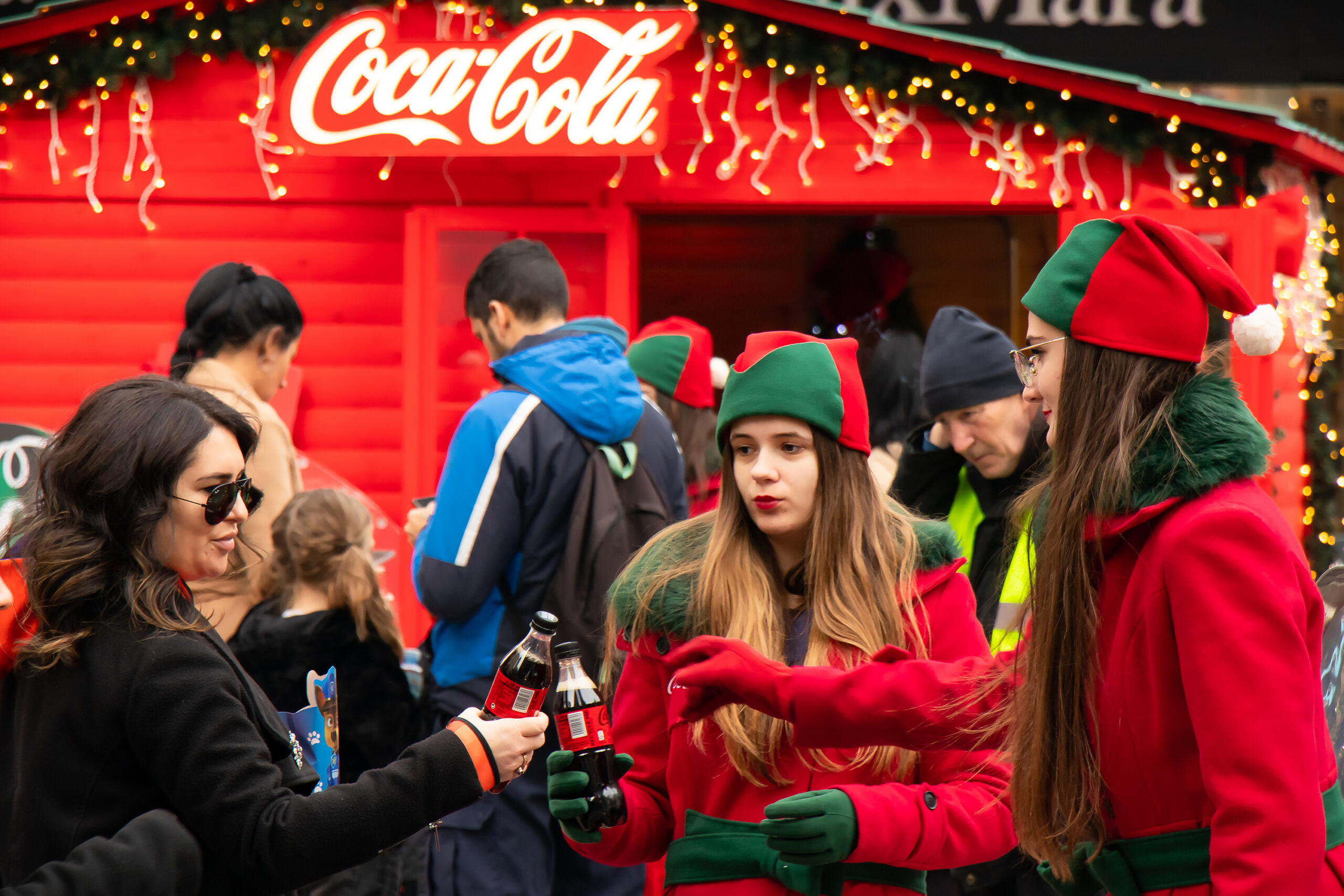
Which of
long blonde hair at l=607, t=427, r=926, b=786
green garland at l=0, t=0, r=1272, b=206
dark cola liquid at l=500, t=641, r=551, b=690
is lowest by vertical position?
dark cola liquid at l=500, t=641, r=551, b=690

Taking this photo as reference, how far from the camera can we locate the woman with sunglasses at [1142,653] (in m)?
1.79

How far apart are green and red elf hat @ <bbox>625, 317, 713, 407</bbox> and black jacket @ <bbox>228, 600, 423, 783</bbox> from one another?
180cm

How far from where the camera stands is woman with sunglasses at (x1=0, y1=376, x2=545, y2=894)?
2023mm

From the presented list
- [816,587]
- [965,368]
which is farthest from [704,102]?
[816,587]

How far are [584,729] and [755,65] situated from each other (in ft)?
17.9

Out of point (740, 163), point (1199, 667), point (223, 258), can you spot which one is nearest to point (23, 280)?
point (223, 258)

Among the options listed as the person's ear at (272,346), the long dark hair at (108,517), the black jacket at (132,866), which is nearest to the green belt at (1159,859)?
the black jacket at (132,866)

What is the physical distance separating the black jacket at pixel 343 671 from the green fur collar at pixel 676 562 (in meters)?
1.73

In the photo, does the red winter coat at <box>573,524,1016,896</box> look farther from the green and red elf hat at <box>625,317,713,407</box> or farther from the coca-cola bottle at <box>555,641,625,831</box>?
the green and red elf hat at <box>625,317,713,407</box>

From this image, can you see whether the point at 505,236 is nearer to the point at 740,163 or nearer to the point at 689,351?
the point at 740,163

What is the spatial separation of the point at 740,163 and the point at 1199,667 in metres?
5.84

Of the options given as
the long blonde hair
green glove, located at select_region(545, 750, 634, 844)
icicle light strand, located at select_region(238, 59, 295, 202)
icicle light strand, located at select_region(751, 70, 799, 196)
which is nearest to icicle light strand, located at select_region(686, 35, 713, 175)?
icicle light strand, located at select_region(751, 70, 799, 196)

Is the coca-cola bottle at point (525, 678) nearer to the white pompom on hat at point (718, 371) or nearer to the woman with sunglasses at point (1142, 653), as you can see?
the woman with sunglasses at point (1142, 653)

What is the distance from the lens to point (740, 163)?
7.32 meters
